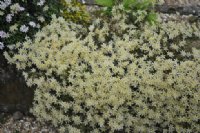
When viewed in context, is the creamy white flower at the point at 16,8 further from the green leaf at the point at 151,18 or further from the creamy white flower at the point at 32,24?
the green leaf at the point at 151,18

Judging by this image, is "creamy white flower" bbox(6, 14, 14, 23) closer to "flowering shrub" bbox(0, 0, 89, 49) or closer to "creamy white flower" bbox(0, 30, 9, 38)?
"flowering shrub" bbox(0, 0, 89, 49)

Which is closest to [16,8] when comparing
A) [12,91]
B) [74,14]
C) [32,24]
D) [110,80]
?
[32,24]

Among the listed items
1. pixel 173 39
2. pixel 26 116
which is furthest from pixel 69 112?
pixel 173 39

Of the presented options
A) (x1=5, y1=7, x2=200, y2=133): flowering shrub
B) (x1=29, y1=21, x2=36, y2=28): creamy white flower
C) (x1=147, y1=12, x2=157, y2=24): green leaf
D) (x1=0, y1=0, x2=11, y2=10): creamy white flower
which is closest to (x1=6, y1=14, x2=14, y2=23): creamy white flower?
(x1=0, y1=0, x2=11, y2=10): creamy white flower

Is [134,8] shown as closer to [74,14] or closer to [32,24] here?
[74,14]

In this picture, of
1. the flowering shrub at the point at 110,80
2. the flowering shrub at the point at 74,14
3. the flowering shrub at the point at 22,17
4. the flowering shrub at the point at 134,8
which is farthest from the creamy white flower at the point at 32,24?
the flowering shrub at the point at 134,8
